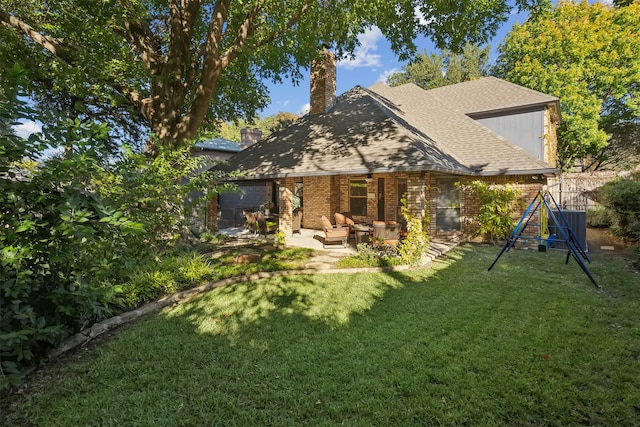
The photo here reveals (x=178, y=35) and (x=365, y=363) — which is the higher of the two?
(x=178, y=35)

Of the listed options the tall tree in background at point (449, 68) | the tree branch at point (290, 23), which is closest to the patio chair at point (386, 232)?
the tree branch at point (290, 23)

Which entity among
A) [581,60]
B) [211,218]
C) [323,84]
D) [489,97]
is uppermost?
[581,60]

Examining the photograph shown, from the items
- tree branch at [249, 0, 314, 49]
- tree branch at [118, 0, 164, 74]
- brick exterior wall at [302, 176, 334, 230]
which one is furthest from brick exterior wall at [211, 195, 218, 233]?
tree branch at [249, 0, 314, 49]

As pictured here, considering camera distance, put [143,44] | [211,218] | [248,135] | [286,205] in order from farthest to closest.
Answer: [248,135] → [211,218] → [286,205] → [143,44]

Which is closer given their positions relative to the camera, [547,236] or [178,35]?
[547,236]

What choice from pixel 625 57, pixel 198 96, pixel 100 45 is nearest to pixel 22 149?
pixel 198 96

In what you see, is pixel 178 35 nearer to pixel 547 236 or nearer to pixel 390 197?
pixel 390 197

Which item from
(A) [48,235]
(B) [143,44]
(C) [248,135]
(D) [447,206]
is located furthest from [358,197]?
(A) [48,235]

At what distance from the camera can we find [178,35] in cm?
948

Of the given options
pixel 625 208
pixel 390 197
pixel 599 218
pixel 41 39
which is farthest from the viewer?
pixel 599 218

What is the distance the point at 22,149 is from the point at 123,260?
1635 mm

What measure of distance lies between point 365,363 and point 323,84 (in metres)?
14.3

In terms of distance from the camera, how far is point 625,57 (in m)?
20.7

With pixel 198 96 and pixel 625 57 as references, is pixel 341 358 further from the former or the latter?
pixel 625 57
